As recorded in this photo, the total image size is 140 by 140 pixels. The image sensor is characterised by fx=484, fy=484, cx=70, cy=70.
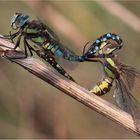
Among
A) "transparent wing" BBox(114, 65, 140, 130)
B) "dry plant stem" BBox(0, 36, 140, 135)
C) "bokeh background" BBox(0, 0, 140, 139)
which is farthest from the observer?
"bokeh background" BBox(0, 0, 140, 139)

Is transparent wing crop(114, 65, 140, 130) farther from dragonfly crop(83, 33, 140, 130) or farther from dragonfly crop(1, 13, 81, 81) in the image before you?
dragonfly crop(1, 13, 81, 81)

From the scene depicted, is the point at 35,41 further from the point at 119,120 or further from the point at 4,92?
the point at 4,92

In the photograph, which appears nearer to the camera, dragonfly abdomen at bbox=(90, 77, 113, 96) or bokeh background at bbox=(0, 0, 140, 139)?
dragonfly abdomen at bbox=(90, 77, 113, 96)

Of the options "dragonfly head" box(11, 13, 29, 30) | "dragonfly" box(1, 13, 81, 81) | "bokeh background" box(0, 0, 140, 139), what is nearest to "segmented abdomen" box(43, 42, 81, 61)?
"dragonfly" box(1, 13, 81, 81)

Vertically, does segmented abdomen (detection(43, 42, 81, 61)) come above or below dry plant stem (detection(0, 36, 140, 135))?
above

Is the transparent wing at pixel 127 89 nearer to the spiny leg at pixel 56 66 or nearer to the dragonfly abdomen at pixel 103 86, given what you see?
the dragonfly abdomen at pixel 103 86

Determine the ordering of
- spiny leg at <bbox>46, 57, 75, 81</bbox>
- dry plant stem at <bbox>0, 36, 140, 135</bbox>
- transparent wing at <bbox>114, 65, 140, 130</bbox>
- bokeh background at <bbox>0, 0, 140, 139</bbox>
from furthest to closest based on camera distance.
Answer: bokeh background at <bbox>0, 0, 140, 139</bbox> < transparent wing at <bbox>114, 65, 140, 130</bbox> < spiny leg at <bbox>46, 57, 75, 81</bbox> < dry plant stem at <bbox>0, 36, 140, 135</bbox>

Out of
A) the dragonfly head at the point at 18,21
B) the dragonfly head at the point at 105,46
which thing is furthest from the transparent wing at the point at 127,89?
the dragonfly head at the point at 18,21
